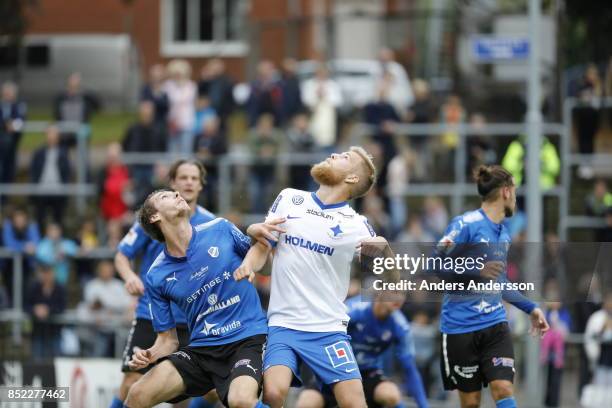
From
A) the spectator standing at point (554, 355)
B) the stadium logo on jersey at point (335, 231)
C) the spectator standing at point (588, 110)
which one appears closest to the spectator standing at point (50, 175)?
the spectator standing at point (554, 355)

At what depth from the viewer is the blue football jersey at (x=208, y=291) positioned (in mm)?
10242

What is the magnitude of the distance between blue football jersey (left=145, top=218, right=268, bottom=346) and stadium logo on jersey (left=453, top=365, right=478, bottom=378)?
2.09 m

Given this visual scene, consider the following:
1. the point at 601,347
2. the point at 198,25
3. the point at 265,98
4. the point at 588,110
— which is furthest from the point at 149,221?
the point at 198,25

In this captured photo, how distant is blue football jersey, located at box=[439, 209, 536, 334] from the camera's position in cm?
1096

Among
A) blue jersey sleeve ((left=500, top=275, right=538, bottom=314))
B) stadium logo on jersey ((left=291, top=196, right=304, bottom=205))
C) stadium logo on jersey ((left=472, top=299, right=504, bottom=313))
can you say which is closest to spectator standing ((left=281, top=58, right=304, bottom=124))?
stadium logo on jersey ((left=472, top=299, right=504, bottom=313))

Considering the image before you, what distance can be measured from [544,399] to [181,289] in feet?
28.1

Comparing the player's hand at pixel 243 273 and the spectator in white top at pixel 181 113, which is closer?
the player's hand at pixel 243 273

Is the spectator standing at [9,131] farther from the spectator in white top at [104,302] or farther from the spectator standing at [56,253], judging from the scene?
the spectator in white top at [104,302]

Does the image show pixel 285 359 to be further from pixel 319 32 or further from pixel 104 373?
pixel 319 32

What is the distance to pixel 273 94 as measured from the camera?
21688mm

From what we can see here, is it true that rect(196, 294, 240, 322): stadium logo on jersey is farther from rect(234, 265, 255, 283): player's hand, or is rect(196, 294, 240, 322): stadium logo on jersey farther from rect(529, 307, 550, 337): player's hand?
rect(529, 307, 550, 337): player's hand

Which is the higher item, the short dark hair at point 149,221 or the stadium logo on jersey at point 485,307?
the short dark hair at point 149,221

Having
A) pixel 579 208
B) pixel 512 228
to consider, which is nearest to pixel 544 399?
pixel 512 228

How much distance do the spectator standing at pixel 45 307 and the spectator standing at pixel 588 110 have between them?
856 cm
